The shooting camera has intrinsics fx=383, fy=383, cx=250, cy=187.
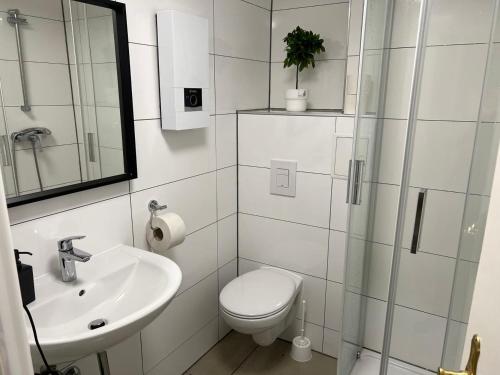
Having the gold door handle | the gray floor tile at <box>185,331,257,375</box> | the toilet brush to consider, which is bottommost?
the gray floor tile at <box>185,331,257,375</box>

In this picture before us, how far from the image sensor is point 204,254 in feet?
7.15

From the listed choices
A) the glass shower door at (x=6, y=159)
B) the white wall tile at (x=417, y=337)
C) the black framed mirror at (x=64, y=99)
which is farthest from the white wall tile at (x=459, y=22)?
the glass shower door at (x=6, y=159)

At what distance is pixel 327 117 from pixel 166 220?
985mm

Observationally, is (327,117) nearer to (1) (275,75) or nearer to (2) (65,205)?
(1) (275,75)

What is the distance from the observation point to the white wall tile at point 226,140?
2.16m

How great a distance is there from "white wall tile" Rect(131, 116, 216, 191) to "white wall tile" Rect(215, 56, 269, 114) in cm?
17

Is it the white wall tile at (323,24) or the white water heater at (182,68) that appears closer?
the white water heater at (182,68)

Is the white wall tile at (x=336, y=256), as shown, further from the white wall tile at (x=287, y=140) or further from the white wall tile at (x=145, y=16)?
the white wall tile at (x=145, y=16)

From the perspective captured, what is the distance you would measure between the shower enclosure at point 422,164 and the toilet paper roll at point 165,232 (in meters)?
0.74

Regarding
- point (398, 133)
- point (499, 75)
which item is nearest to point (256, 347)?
point (398, 133)

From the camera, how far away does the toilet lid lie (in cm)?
189

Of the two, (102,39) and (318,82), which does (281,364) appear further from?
(102,39)

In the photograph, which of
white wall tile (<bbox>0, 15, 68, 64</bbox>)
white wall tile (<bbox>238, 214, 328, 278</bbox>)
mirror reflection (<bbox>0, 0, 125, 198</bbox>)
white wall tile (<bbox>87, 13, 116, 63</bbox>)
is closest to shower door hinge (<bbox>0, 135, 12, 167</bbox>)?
mirror reflection (<bbox>0, 0, 125, 198</bbox>)

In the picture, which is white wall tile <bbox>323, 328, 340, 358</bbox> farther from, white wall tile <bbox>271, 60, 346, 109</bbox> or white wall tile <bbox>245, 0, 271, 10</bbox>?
white wall tile <bbox>245, 0, 271, 10</bbox>
